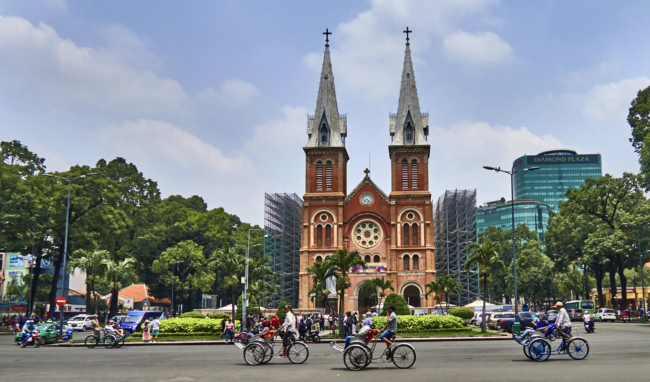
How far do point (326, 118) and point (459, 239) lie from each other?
2553 cm

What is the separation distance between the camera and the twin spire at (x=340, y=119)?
240ft

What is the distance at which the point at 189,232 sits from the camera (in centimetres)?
8538

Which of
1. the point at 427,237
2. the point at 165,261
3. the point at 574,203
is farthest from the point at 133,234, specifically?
the point at 574,203

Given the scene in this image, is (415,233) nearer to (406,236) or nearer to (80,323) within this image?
(406,236)

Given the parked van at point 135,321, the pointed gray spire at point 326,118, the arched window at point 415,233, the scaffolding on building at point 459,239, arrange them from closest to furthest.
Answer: the parked van at point 135,321, the arched window at point 415,233, the pointed gray spire at point 326,118, the scaffolding on building at point 459,239

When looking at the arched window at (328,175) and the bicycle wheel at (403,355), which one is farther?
the arched window at (328,175)

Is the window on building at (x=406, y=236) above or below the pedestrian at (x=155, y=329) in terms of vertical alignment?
above

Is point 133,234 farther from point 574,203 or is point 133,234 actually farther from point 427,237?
point 574,203

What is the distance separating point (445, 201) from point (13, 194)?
5489 cm

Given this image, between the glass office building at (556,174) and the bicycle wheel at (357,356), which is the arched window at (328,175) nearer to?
the bicycle wheel at (357,356)

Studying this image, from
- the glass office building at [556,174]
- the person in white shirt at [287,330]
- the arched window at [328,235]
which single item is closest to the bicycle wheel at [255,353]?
the person in white shirt at [287,330]

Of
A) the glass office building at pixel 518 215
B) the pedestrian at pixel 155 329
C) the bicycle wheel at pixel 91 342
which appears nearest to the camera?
the bicycle wheel at pixel 91 342

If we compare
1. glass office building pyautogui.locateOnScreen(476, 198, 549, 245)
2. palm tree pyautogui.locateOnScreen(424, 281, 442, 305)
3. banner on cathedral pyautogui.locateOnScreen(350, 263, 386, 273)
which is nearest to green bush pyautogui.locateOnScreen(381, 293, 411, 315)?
palm tree pyautogui.locateOnScreen(424, 281, 442, 305)

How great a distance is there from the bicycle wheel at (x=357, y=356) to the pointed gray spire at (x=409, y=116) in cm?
5790
